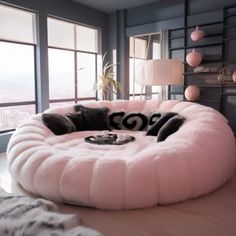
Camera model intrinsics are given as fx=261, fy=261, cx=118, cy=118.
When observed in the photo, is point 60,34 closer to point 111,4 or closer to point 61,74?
point 61,74

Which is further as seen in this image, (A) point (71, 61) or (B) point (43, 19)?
(A) point (71, 61)

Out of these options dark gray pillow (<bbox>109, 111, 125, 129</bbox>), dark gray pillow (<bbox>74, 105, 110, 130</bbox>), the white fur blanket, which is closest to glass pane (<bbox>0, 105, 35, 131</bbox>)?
dark gray pillow (<bbox>74, 105, 110, 130</bbox>)

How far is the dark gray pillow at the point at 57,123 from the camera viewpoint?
11.5 ft

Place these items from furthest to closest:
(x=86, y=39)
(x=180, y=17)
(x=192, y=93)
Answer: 1. (x=86, y=39)
2. (x=180, y=17)
3. (x=192, y=93)

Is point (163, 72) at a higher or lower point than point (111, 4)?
lower

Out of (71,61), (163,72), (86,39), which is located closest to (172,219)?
(163,72)

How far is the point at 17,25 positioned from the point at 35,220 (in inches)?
148

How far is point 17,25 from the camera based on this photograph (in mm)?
4434

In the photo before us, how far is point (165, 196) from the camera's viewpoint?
6.81 feet

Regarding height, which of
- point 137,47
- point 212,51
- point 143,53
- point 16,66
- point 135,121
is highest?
point 137,47

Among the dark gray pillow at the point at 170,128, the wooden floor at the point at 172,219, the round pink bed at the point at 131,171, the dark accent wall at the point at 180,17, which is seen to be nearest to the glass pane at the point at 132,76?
the dark accent wall at the point at 180,17

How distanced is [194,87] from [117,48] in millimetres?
2213

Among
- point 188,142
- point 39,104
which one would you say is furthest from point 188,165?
point 39,104

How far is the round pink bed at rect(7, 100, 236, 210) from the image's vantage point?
2.02 meters
